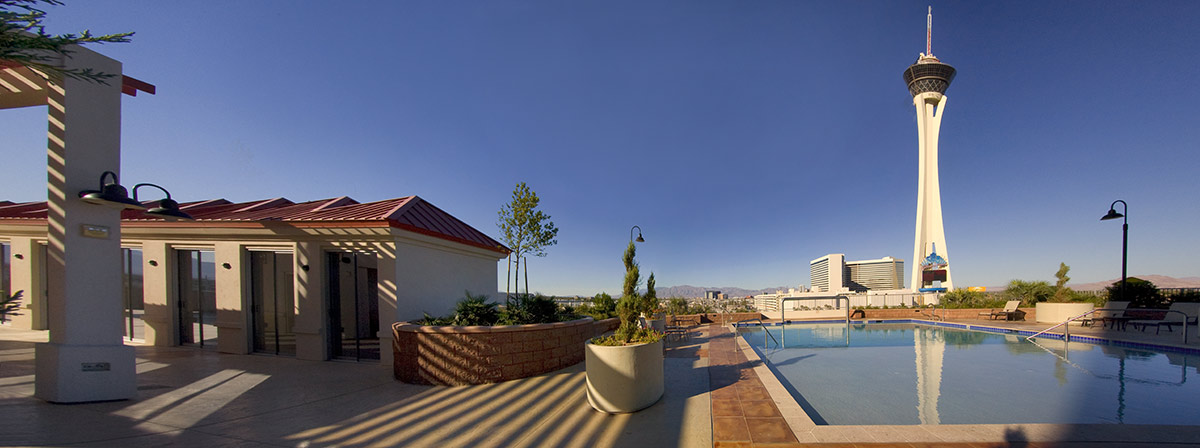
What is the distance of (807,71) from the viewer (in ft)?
47.8

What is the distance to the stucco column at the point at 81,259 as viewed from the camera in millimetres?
4883

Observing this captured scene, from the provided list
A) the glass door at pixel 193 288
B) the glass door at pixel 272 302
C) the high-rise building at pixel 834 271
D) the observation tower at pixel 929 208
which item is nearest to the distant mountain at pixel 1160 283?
the observation tower at pixel 929 208

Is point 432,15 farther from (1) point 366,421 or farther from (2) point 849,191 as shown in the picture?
(2) point 849,191

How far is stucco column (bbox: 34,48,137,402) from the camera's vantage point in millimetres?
4883

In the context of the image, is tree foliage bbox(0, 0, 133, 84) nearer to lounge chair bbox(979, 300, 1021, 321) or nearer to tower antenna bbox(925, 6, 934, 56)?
lounge chair bbox(979, 300, 1021, 321)

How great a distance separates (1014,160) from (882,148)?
4.90m

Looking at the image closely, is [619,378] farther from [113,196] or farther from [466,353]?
[113,196]

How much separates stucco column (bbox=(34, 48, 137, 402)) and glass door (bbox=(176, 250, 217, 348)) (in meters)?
4.35

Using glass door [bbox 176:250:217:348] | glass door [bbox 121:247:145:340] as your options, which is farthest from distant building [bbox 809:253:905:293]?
glass door [bbox 121:247:145:340]

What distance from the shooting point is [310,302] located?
7.96 meters

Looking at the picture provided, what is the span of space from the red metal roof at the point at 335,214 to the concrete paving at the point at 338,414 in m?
2.83

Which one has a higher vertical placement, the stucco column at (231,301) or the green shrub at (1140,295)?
the stucco column at (231,301)

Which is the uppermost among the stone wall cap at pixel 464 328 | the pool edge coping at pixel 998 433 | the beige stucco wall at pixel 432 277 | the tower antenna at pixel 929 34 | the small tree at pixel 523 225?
the tower antenna at pixel 929 34

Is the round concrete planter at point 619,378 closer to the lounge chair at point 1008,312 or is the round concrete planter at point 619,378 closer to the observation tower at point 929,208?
the lounge chair at point 1008,312
